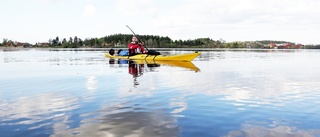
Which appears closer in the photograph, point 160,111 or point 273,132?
point 273,132

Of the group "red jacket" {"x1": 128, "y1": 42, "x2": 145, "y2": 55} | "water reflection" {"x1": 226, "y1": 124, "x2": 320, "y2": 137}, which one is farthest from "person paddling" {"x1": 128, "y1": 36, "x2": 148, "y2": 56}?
"water reflection" {"x1": 226, "y1": 124, "x2": 320, "y2": 137}

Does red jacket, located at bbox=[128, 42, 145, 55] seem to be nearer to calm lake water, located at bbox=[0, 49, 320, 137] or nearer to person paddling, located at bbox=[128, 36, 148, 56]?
person paddling, located at bbox=[128, 36, 148, 56]

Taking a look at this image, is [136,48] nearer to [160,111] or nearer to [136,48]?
[136,48]

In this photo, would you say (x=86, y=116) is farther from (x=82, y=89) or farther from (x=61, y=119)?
(x=82, y=89)

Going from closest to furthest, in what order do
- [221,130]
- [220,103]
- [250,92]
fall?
[221,130]
[220,103]
[250,92]

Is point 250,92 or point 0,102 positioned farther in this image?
point 250,92

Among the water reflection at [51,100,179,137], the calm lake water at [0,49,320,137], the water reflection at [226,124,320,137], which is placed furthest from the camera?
the calm lake water at [0,49,320,137]

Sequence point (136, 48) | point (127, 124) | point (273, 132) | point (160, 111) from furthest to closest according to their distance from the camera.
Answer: point (136, 48) < point (160, 111) < point (127, 124) < point (273, 132)

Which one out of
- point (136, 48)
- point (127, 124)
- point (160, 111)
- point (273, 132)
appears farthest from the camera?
point (136, 48)

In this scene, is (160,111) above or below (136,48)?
below

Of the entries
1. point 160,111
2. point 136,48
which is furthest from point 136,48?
point 160,111

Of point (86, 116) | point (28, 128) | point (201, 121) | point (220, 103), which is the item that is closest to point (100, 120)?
point (86, 116)

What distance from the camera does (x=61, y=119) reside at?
9055mm

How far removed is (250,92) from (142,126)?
776cm
